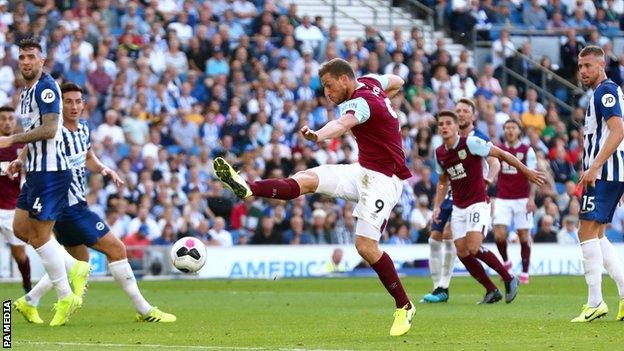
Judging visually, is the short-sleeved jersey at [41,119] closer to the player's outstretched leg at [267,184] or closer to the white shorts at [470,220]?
the player's outstretched leg at [267,184]

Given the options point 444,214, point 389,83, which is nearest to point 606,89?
point 389,83

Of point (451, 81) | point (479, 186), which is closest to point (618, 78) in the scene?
point (451, 81)

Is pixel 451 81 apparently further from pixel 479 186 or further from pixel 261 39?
pixel 479 186

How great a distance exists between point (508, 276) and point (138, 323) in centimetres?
542

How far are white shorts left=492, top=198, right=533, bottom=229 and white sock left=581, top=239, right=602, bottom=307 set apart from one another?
946cm

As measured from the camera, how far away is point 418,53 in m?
32.5

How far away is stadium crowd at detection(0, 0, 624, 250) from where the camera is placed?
2689cm

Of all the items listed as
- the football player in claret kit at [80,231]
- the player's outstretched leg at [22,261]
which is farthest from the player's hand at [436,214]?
the player's outstretched leg at [22,261]

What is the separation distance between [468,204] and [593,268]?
13.7 ft

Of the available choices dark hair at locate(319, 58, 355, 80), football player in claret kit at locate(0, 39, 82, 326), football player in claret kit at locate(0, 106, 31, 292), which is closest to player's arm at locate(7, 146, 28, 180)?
football player in claret kit at locate(0, 39, 82, 326)

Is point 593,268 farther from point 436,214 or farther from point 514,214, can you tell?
point 514,214

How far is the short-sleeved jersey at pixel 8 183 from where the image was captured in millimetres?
18281

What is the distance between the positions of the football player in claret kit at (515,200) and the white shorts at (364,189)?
9.64 m

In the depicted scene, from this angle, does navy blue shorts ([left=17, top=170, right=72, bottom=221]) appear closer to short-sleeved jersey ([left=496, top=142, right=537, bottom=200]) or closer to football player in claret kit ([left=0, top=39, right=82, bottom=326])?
football player in claret kit ([left=0, top=39, right=82, bottom=326])
